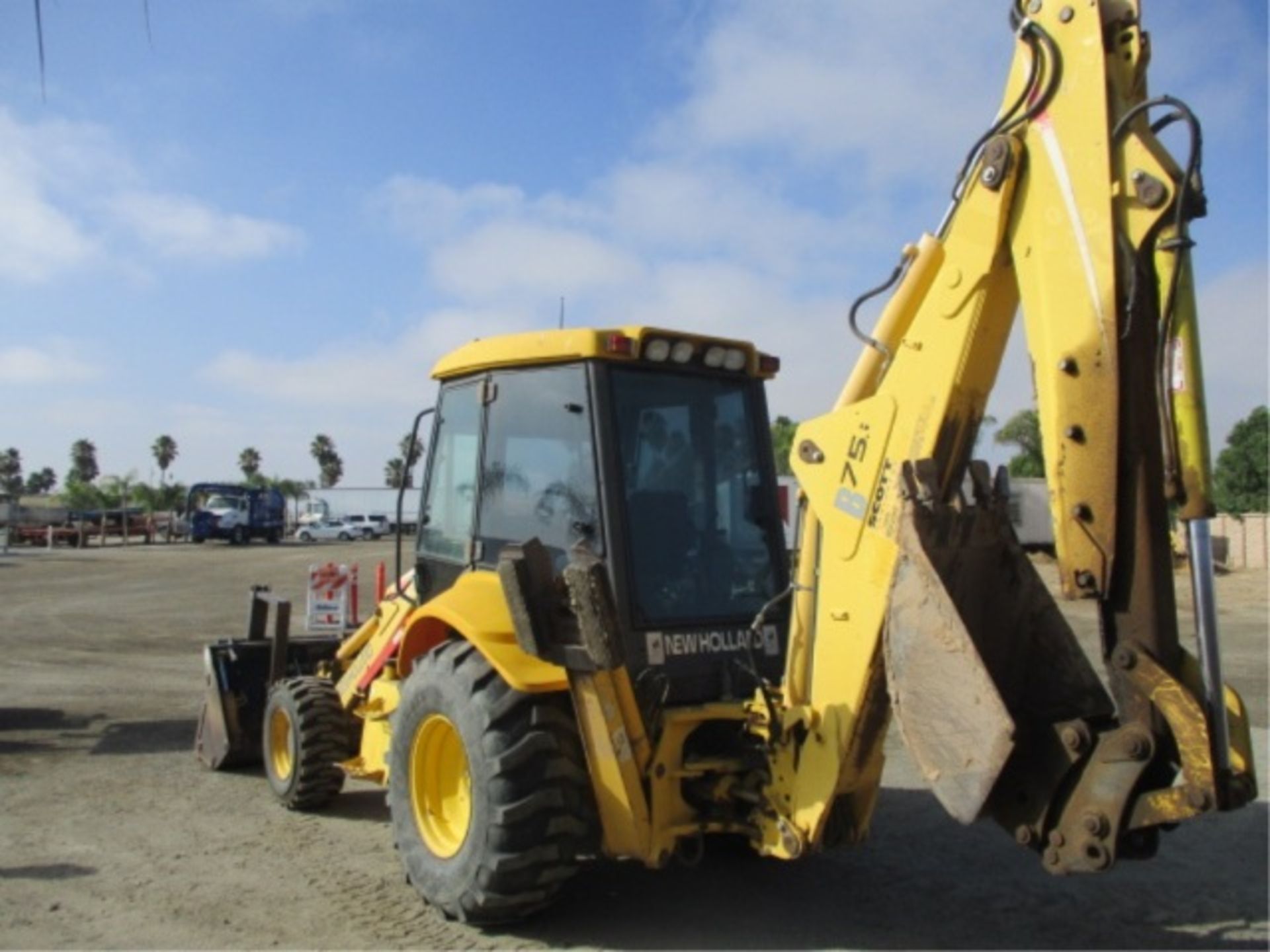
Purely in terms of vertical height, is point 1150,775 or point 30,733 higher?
point 1150,775

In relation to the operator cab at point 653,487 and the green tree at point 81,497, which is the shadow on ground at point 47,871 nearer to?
the operator cab at point 653,487

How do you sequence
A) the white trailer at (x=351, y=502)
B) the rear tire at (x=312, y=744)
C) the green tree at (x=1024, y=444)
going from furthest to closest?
the white trailer at (x=351, y=502)
the green tree at (x=1024, y=444)
the rear tire at (x=312, y=744)

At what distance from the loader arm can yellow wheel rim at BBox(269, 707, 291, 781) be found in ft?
12.1

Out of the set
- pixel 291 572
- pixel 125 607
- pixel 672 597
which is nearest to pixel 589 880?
pixel 672 597

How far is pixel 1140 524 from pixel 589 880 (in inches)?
120

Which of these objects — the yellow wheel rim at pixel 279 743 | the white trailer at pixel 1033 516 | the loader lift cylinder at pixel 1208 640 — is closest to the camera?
the loader lift cylinder at pixel 1208 640

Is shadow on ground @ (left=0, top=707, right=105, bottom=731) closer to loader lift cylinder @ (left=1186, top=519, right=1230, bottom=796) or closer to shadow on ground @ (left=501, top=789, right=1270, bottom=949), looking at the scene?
shadow on ground @ (left=501, top=789, right=1270, bottom=949)

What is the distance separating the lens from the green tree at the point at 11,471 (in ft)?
345

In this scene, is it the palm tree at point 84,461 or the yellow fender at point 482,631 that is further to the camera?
the palm tree at point 84,461

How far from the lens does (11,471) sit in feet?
351

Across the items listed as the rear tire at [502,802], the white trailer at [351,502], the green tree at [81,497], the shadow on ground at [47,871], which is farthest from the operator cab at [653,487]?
the green tree at [81,497]

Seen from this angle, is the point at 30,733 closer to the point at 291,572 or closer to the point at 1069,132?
the point at 1069,132

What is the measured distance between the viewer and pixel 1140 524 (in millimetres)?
3557

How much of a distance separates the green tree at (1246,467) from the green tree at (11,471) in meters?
97.0
